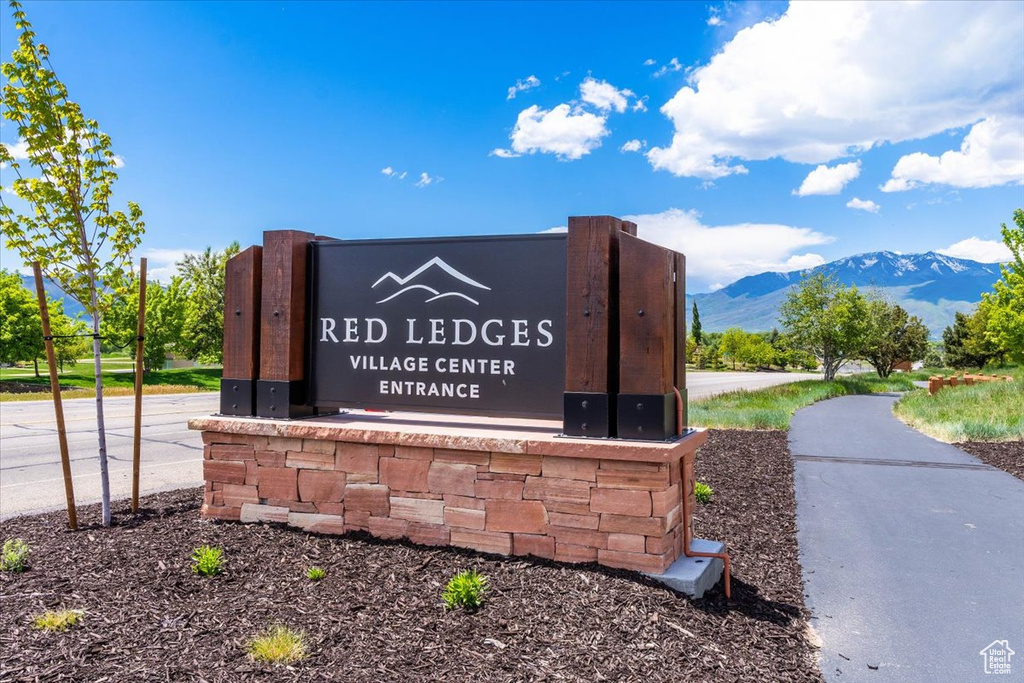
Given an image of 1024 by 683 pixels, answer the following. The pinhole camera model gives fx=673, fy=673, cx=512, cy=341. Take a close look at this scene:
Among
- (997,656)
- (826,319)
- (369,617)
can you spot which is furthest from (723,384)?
(369,617)

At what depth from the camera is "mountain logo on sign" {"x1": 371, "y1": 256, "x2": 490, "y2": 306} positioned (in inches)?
203

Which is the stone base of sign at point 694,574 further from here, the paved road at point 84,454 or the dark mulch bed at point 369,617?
the paved road at point 84,454

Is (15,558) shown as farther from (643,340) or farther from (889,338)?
(889,338)

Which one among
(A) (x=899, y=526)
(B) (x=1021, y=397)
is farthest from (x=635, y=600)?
(B) (x=1021, y=397)

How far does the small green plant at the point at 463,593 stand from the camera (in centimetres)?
393

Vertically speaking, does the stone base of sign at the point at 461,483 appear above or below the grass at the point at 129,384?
above

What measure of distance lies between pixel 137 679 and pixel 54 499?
18.4ft

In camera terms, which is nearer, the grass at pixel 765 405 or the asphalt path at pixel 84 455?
the asphalt path at pixel 84 455

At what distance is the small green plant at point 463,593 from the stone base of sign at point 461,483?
0.62m

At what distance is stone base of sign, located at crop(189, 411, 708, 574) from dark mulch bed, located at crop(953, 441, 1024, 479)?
7504 millimetres

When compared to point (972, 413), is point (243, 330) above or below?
above

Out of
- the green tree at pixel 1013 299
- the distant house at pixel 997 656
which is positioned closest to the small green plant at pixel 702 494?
Answer: the distant house at pixel 997 656

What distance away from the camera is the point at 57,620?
3879mm

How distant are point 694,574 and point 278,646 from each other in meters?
2.50
